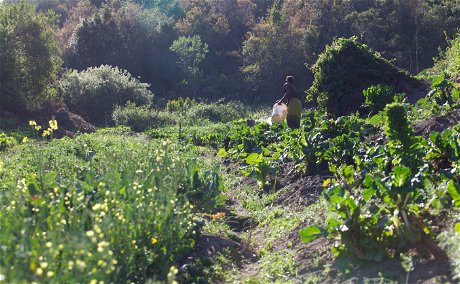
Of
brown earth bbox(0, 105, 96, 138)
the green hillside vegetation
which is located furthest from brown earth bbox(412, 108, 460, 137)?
brown earth bbox(0, 105, 96, 138)

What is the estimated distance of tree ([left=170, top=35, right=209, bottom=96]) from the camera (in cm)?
3741

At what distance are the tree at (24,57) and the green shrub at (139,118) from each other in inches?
111

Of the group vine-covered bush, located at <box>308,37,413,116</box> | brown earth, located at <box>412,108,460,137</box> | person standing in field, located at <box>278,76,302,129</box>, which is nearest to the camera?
brown earth, located at <box>412,108,460,137</box>

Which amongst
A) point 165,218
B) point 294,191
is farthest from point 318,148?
point 165,218

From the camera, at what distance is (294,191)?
362 inches

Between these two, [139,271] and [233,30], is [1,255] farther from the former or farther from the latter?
[233,30]

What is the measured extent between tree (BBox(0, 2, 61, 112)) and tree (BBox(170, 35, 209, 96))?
1412 centimetres

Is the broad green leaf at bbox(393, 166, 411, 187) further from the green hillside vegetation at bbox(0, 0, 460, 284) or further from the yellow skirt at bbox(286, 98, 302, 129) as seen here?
the yellow skirt at bbox(286, 98, 302, 129)

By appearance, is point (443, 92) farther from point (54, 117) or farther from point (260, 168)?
point (54, 117)

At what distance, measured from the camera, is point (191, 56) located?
1494 inches

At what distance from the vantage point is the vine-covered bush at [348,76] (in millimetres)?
14773

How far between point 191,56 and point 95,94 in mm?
12084

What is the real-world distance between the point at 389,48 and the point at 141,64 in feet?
48.9

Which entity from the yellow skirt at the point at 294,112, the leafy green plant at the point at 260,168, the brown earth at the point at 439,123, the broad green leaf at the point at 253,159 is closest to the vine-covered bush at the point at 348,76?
the yellow skirt at the point at 294,112
